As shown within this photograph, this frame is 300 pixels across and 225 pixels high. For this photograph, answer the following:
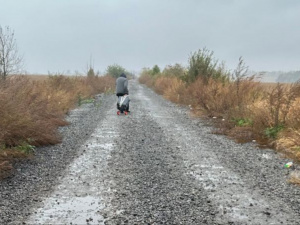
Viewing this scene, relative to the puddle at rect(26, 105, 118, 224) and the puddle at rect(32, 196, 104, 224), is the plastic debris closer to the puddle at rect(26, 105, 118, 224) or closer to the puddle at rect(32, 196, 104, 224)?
the puddle at rect(26, 105, 118, 224)

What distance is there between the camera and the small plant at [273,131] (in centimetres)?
909

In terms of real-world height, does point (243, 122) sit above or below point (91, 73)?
below

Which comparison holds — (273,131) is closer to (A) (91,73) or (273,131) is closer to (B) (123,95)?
(B) (123,95)

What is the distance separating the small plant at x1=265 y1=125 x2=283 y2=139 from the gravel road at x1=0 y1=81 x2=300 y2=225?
0.68 metres

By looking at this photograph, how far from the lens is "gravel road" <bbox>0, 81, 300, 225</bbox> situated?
4105 mm

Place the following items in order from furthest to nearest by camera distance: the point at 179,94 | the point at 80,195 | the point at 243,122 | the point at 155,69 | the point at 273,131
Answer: the point at 155,69 < the point at 179,94 < the point at 243,122 < the point at 273,131 < the point at 80,195

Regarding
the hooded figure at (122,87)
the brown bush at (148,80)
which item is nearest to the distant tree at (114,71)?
the brown bush at (148,80)

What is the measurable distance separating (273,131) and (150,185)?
5.24m

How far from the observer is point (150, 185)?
5.29m

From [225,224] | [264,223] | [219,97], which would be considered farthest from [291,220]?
[219,97]

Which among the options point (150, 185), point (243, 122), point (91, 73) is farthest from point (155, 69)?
point (150, 185)

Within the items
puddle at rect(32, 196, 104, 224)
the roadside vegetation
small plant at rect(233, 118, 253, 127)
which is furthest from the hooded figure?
puddle at rect(32, 196, 104, 224)

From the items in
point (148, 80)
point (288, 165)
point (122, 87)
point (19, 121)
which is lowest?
point (288, 165)

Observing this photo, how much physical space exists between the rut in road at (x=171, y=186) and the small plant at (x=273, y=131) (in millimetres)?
1029
